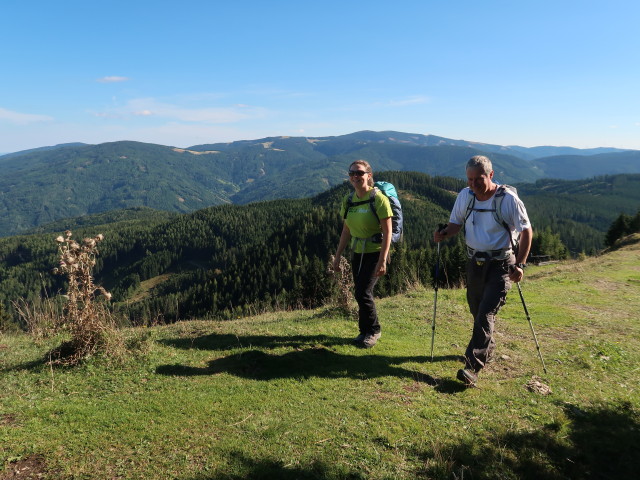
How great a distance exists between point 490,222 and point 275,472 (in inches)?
176

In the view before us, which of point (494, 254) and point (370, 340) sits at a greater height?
point (494, 254)

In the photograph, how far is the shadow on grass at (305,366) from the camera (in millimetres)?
5773

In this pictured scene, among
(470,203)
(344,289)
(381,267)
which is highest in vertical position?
(470,203)

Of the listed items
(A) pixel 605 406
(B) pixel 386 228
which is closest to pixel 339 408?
(B) pixel 386 228

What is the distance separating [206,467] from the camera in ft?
11.6

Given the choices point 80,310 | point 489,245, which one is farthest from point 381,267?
point 80,310

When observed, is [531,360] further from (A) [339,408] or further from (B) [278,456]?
(B) [278,456]

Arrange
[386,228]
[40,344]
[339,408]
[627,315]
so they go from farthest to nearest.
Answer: [627,315], [40,344], [386,228], [339,408]

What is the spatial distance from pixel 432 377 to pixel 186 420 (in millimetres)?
3696

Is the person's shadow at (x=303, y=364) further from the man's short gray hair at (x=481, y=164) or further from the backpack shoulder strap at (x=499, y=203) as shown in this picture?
the man's short gray hair at (x=481, y=164)

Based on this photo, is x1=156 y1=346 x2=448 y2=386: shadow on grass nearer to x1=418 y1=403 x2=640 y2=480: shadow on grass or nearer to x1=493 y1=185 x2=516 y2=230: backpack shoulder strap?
x1=418 y1=403 x2=640 y2=480: shadow on grass

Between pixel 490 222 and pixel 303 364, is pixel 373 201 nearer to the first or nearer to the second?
pixel 490 222

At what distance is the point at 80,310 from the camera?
5.98 metres

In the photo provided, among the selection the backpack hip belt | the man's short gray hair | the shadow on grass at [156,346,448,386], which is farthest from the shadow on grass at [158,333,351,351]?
the man's short gray hair
